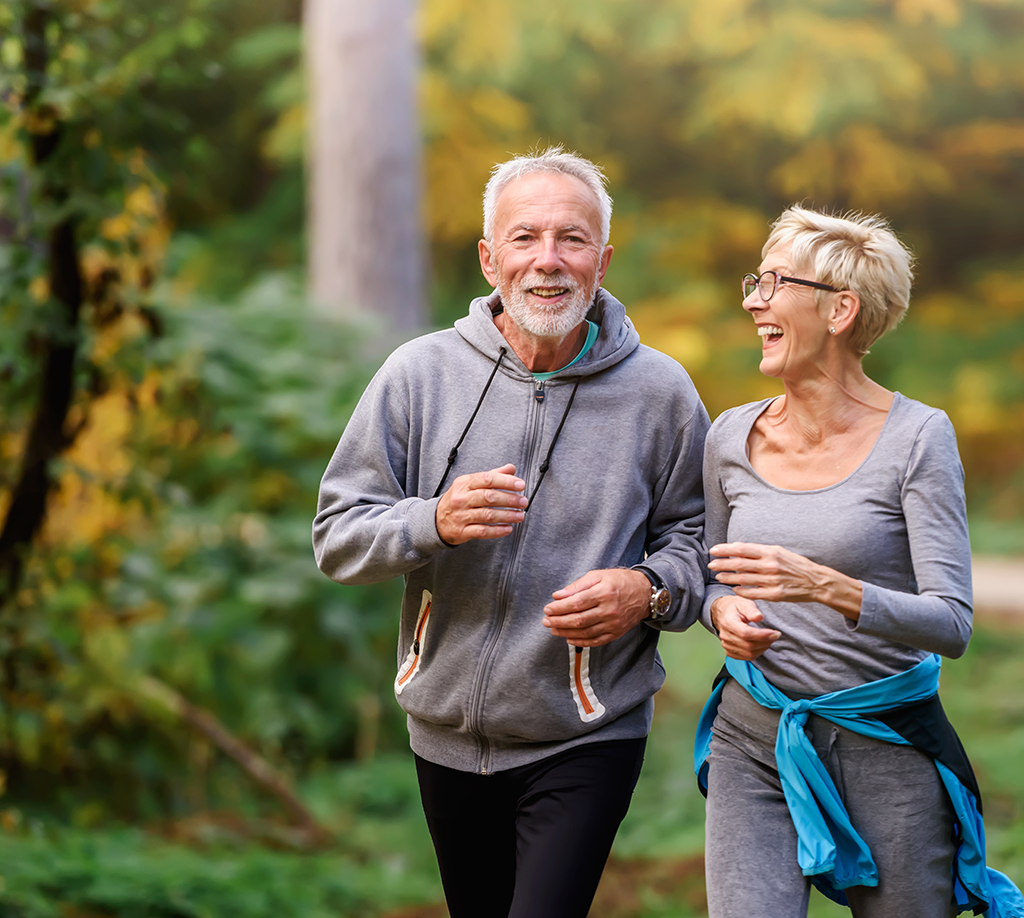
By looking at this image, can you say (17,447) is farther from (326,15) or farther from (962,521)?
(326,15)

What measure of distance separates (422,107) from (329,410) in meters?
7.21

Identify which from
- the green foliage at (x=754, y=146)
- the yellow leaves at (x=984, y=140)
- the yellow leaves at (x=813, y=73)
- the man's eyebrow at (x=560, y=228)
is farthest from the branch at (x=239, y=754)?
the yellow leaves at (x=984, y=140)

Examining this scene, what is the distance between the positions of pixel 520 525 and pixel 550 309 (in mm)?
463

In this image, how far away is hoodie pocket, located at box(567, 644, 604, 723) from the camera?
2584 mm

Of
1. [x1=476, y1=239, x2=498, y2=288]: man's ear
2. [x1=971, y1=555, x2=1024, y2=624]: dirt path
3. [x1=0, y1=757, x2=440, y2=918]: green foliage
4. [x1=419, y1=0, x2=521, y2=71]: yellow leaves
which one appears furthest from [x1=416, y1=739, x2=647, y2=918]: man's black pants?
[x1=419, y1=0, x2=521, y2=71]: yellow leaves

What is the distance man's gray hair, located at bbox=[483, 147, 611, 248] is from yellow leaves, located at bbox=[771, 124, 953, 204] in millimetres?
12069

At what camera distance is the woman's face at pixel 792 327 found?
2.50 meters

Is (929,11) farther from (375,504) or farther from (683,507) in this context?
(375,504)

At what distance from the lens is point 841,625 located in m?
2.42

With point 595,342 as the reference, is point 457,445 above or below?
below

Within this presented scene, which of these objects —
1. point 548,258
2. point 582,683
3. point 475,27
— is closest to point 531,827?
point 582,683

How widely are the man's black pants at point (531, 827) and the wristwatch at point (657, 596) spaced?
318 mm

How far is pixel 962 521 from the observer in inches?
92.0

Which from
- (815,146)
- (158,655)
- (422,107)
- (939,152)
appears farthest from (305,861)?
(939,152)
